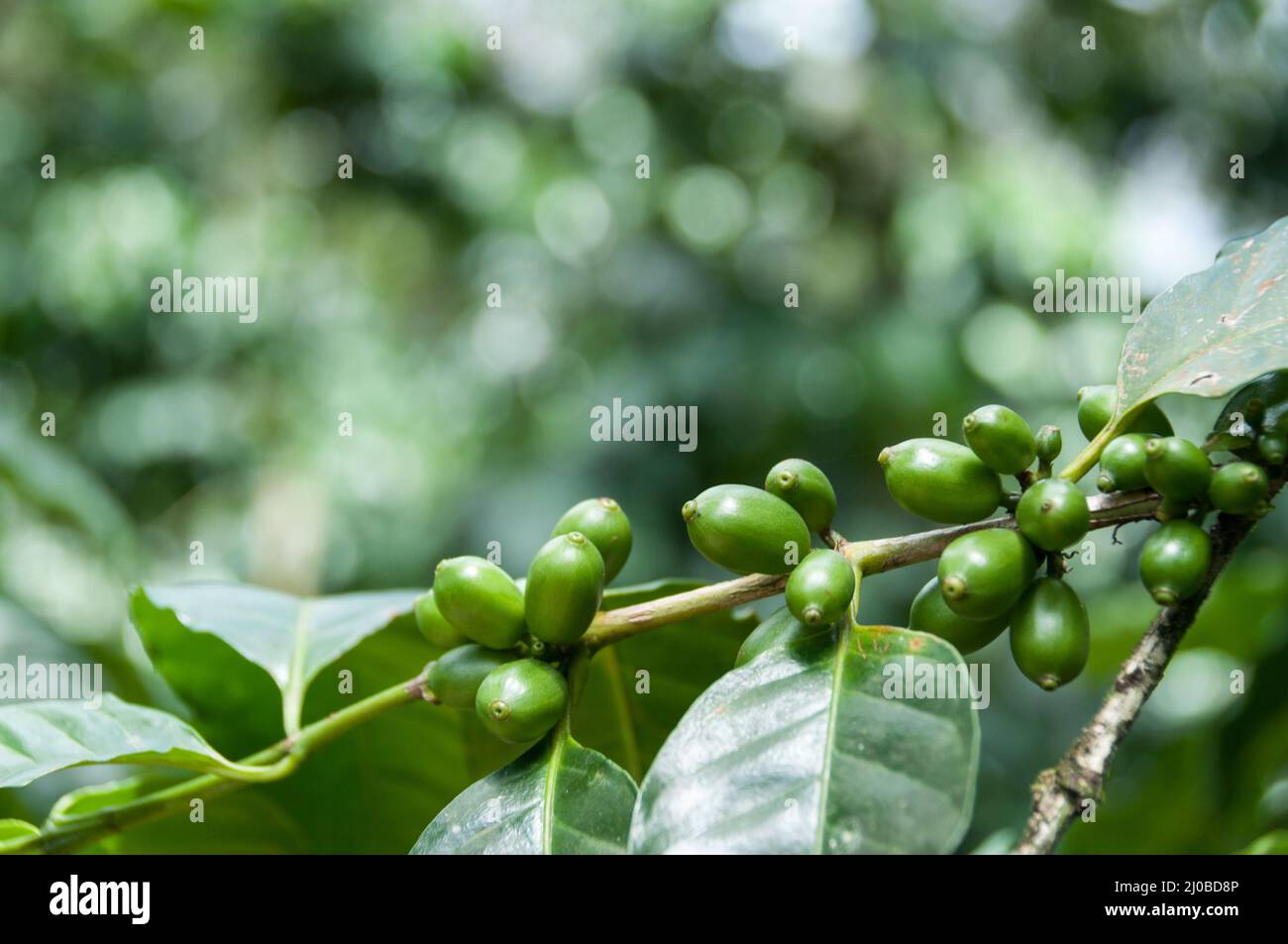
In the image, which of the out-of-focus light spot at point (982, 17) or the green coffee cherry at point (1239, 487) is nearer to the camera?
the green coffee cherry at point (1239, 487)

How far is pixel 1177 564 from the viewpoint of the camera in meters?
0.53

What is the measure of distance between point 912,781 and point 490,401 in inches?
125

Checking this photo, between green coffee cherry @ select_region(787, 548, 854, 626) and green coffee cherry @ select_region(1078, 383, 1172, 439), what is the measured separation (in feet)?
0.62

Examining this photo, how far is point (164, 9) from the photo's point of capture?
3820 mm

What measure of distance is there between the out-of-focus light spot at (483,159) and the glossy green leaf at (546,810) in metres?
3.19

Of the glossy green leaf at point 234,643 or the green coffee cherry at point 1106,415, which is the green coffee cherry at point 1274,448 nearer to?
the green coffee cherry at point 1106,415

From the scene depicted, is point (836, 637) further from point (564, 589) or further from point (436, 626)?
point (436, 626)

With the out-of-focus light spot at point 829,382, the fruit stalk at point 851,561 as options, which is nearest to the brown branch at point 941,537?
the fruit stalk at point 851,561

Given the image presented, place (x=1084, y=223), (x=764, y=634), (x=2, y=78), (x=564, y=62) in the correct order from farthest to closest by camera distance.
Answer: (x=2, y=78) < (x=564, y=62) < (x=1084, y=223) < (x=764, y=634)

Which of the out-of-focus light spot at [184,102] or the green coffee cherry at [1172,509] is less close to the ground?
the out-of-focus light spot at [184,102]

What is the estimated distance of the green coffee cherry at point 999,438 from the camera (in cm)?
58

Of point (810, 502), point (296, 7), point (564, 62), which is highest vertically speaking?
point (296, 7)
